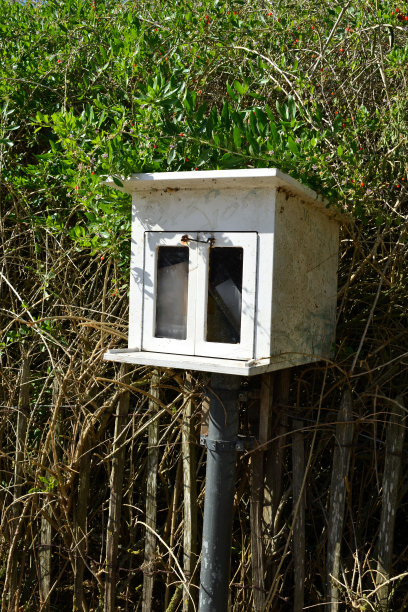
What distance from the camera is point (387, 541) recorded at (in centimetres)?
242

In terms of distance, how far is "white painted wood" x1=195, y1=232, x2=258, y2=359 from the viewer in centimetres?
205

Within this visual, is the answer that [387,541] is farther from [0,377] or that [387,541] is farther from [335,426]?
[0,377]

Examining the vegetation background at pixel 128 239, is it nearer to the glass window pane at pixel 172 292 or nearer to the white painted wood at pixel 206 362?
the glass window pane at pixel 172 292

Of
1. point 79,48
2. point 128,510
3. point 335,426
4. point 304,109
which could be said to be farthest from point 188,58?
point 128,510

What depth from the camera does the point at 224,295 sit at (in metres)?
2.12

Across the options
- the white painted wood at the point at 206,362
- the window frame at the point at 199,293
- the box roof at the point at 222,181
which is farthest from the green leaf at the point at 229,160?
the white painted wood at the point at 206,362

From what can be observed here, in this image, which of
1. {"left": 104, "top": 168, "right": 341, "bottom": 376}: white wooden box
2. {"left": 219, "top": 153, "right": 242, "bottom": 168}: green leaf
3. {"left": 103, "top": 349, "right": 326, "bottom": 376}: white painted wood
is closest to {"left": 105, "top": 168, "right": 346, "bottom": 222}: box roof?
{"left": 104, "top": 168, "right": 341, "bottom": 376}: white wooden box

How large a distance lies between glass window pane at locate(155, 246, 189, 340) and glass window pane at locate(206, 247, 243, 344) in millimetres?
109

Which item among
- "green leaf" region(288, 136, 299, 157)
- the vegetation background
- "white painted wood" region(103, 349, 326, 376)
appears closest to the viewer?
"white painted wood" region(103, 349, 326, 376)

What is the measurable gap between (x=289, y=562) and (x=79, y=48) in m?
2.69

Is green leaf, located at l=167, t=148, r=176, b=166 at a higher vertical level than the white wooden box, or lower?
higher

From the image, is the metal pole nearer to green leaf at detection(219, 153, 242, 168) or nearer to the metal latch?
the metal latch

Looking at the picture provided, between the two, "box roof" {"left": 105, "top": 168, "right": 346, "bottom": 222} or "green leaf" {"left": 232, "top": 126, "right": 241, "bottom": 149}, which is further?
"green leaf" {"left": 232, "top": 126, "right": 241, "bottom": 149}

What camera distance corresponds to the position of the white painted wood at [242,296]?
2053mm
